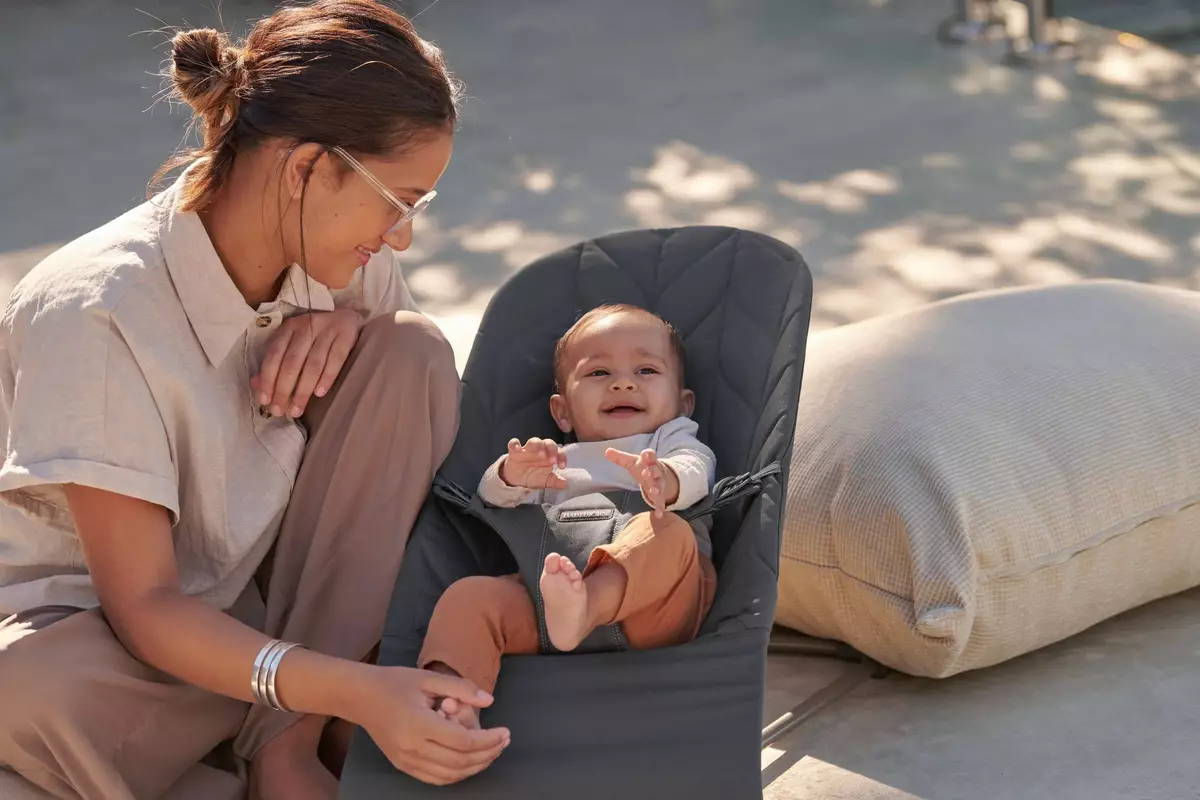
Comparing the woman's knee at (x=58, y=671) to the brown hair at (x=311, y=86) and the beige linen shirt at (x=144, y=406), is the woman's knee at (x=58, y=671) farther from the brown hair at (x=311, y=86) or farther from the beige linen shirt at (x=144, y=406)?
the brown hair at (x=311, y=86)

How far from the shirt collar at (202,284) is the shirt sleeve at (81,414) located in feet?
0.45

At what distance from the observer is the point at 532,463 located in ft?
7.72

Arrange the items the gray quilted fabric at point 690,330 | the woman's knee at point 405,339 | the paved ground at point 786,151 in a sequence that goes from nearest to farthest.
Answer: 1. the woman's knee at point 405,339
2. the gray quilted fabric at point 690,330
3. the paved ground at point 786,151

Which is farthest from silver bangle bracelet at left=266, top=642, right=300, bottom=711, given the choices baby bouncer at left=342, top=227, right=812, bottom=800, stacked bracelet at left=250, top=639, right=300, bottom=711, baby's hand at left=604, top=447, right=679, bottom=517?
baby's hand at left=604, top=447, right=679, bottom=517

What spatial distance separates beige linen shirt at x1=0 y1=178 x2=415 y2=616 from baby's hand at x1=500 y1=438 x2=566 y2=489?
336 mm

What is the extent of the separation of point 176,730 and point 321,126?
87cm

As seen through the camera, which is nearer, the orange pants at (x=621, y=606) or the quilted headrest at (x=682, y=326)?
the orange pants at (x=621, y=606)

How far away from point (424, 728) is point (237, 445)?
60cm

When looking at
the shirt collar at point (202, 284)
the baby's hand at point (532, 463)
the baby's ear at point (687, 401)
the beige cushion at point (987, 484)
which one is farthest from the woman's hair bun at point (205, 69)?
the beige cushion at point (987, 484)

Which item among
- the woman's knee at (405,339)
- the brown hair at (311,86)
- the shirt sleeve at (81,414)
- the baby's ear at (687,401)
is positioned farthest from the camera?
the baby's ear at (687,401)

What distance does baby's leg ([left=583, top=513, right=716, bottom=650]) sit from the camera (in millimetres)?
2133

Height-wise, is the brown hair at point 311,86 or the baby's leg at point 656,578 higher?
the brown hair at point 311,86

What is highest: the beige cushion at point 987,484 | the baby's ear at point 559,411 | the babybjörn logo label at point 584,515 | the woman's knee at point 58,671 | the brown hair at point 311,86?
the brown hair at point 311,86

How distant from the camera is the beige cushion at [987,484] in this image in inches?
97.6
